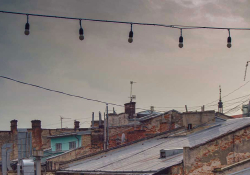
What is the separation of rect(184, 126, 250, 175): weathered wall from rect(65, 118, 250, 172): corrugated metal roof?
621 millimetres

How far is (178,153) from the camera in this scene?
1988 centimetres

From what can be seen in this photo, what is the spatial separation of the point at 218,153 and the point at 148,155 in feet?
17.7

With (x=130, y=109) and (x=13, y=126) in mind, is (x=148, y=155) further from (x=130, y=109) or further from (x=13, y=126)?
(x=13, y=126)

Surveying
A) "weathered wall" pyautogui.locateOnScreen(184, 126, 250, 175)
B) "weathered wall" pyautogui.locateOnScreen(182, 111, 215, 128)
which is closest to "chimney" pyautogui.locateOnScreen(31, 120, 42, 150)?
"weathered wall" pyautogui.locateOnScreen(182, 111, 215, 128)

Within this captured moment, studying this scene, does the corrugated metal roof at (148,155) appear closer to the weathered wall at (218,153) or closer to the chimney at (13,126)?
the weathered wall at (218,153)

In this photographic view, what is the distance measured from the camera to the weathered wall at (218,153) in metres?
16.8

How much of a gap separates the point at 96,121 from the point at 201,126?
1072 inches

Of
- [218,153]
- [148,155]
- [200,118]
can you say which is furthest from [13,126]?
[218,153]

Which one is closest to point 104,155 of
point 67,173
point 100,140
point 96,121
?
point 67,173

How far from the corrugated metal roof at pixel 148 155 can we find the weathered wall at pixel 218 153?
0.62m

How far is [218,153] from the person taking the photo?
1720 centimetres

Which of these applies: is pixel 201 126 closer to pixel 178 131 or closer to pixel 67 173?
pixel 178 131

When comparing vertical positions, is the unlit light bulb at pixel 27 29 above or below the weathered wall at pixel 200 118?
above

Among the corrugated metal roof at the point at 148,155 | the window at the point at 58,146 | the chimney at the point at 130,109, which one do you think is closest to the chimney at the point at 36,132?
the window at the point at 58,146
